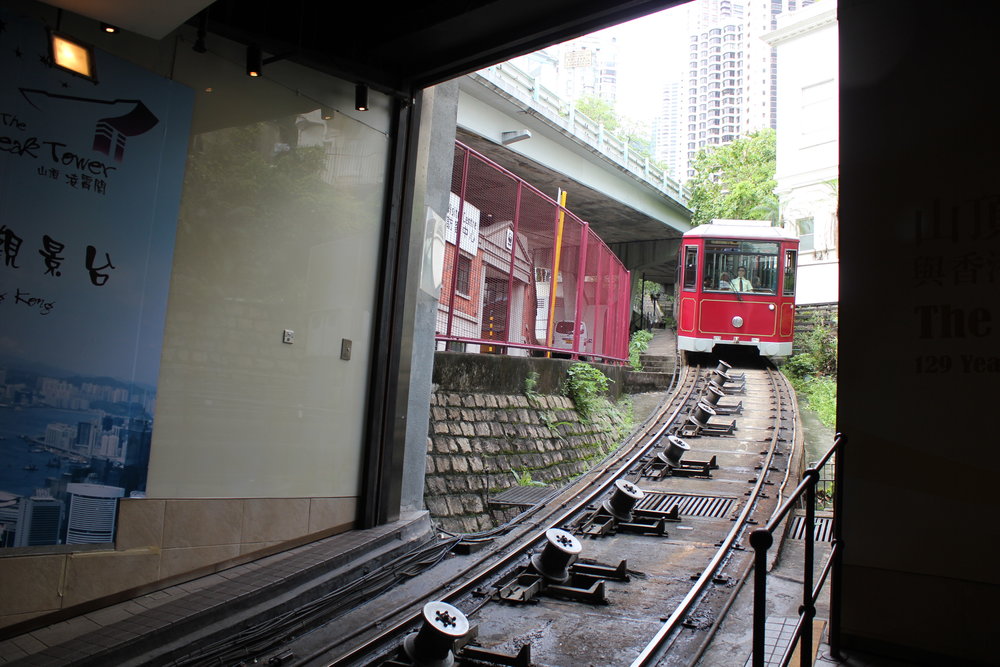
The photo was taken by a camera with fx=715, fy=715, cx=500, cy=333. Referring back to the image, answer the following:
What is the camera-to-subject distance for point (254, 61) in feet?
16.7

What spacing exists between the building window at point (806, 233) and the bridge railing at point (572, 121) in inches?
198

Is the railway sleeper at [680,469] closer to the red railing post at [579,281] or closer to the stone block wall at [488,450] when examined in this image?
the stone block wall at [488,450]

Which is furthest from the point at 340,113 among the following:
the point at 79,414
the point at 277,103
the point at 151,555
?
the point at 151,555

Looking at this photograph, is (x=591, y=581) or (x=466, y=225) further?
(x=466, y=225)

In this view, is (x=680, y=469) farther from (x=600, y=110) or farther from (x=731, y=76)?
(x=731, y=76)

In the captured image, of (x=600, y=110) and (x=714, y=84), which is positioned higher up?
(x=714, y=84)

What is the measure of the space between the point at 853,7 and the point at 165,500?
17.1 feet

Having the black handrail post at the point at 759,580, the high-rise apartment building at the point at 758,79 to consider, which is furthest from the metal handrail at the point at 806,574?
the high-rise apartment building at the point at 758,79

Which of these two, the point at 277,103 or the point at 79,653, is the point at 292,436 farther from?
the point at 277,103

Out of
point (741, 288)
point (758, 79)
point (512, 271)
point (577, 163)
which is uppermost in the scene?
point (758, 79)

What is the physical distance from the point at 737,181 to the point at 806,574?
3548cm

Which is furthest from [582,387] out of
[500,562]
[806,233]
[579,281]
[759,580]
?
[806,233]

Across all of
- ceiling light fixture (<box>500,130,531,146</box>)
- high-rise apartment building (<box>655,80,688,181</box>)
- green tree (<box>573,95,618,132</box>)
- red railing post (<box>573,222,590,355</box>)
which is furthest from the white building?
high-rise apartment building (<box>655,80,688,181</box>)

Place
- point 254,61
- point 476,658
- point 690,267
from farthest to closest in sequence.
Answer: point 690,267, point 254,61, point 476,658
